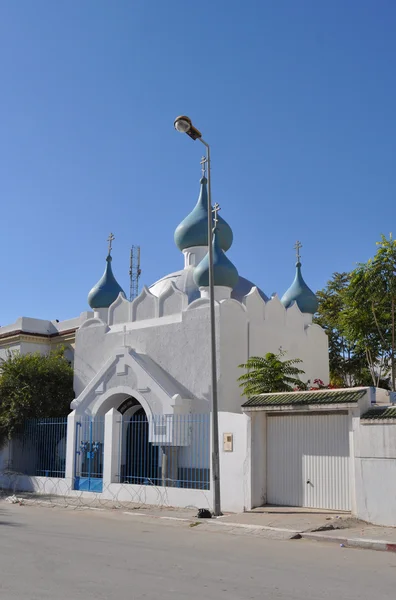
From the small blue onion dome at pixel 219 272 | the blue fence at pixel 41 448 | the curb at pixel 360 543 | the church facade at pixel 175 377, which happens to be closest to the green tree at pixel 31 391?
the blue fence at pixel 41 448

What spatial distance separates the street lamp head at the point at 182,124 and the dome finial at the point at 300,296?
11048 millimetres

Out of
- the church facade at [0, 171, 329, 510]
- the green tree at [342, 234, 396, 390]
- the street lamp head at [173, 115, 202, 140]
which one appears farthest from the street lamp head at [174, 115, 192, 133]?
the green tree at [342, 234, 396, 390]

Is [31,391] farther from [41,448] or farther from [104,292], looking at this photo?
[104,292]

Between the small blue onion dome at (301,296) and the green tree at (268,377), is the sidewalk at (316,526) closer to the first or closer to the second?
the green tree at (268,377)

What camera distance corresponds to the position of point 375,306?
23.2 m

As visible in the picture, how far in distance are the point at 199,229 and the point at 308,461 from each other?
12.0m

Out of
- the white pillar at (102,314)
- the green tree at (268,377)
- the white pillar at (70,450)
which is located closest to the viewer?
the green tree at (268,377)

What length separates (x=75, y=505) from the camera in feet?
58.2

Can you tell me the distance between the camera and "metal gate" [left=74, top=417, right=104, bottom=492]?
19.7 metres

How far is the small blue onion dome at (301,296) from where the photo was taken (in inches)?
956

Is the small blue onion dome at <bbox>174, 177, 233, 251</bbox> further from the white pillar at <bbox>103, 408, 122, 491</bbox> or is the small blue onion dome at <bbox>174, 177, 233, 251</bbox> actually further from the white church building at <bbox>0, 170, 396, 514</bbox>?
the white pillar at <bbox>103, 408, 122, 491</bbox>

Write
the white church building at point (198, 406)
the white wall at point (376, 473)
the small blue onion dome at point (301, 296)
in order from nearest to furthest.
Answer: the white wall at point (376, 473) → the white church building at point (198, 406) → the small blue onion dome at point (301, 296)

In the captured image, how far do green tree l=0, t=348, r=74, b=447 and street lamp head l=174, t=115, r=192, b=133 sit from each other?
39.3ft

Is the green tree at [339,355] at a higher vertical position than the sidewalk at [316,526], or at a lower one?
higher
